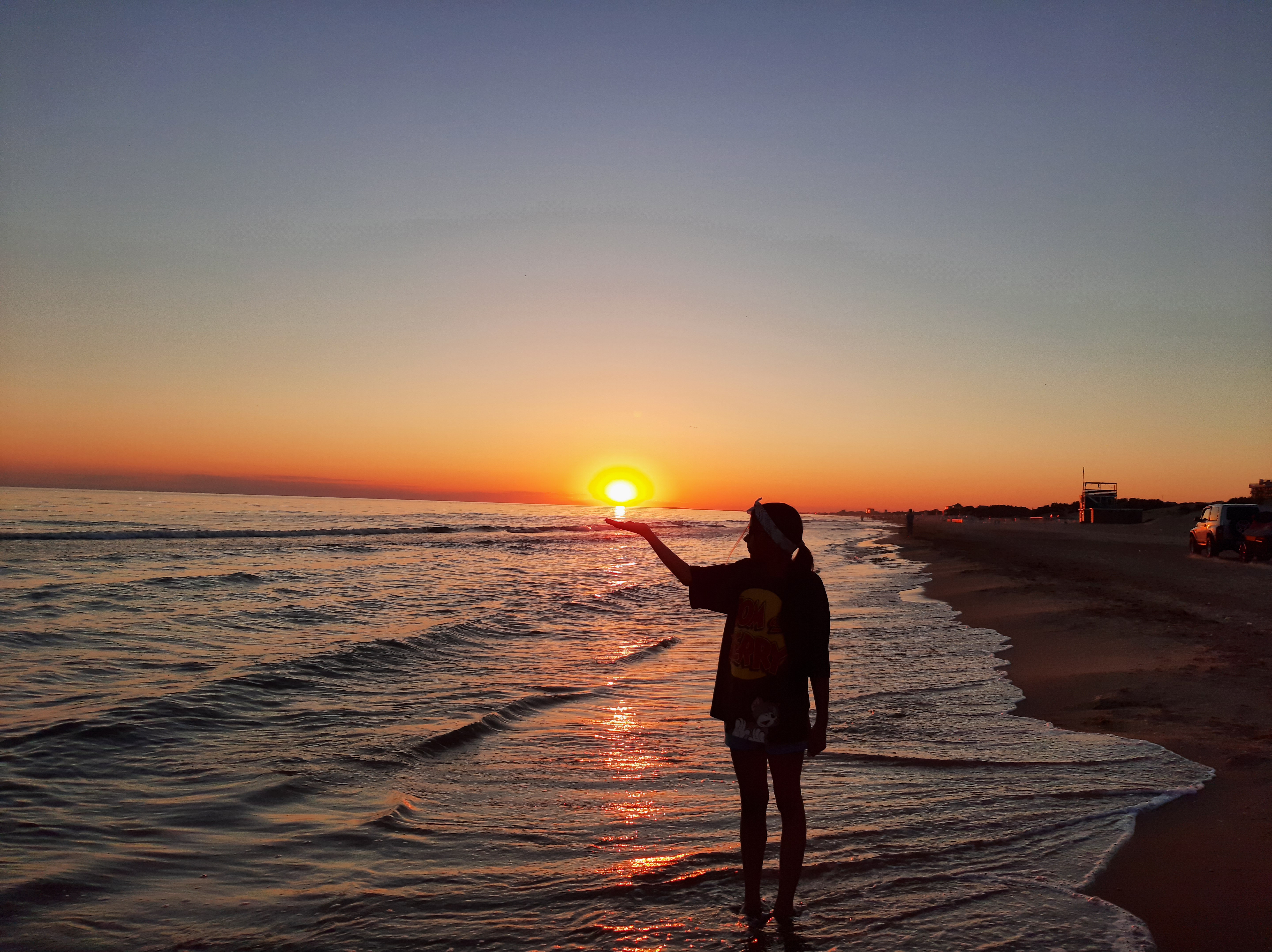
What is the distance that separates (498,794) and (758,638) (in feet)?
11.1

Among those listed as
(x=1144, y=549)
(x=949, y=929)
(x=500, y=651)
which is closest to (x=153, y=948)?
(x=949, y=929)

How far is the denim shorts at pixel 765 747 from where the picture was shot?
3.93 m

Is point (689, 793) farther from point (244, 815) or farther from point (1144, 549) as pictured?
point (1144, 549)

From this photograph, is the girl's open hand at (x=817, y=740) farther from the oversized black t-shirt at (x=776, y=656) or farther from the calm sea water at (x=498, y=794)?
the calm sea water at (x=498, y=794)

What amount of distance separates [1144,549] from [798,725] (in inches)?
1404

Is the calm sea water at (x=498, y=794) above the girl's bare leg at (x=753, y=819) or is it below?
below

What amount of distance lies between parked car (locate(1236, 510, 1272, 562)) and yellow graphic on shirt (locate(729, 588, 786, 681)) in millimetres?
28418

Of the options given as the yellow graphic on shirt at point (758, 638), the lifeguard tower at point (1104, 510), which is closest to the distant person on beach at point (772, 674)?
the yellow graphic on shirt at point (758, 638)

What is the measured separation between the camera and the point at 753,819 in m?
4.05

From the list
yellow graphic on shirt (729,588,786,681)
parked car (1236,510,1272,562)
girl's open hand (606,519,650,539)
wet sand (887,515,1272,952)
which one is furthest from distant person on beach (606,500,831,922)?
parked car (1236,510,1272,562)

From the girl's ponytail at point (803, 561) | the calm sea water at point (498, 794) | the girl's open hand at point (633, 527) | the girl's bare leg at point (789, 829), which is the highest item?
the girl's open hand at point (633, 527)

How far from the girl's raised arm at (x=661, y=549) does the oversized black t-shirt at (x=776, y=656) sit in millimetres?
148

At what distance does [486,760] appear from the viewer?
7312 millimetres

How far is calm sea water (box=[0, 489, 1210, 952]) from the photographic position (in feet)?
13.5
